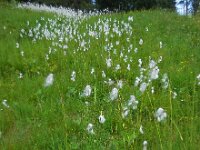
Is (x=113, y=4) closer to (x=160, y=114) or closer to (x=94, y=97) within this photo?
(x=94, y=97)

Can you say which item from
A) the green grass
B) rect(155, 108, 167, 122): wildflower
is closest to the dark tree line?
the green grass

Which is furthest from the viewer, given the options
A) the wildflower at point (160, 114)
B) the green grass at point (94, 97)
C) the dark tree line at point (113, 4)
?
the dark tree line at point (113, 4)

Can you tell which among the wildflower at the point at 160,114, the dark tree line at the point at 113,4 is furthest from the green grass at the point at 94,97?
the dark tree line at the point at 113,4

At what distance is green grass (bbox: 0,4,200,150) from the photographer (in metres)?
4.32

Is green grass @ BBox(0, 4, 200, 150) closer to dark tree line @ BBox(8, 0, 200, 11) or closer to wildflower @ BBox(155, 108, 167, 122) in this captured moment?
wildflower @ BBox(155, 108, 167, 122)

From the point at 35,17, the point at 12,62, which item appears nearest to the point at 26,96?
the point at 12,62

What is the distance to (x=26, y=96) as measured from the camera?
5.98 m

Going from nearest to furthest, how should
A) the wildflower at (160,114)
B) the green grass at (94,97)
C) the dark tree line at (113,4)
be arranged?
the wildflower at (160,114) → the green grass at (94,97) → the dark tree line at (113,4)

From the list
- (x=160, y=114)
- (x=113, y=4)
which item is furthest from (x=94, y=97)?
(x=113, y=4)

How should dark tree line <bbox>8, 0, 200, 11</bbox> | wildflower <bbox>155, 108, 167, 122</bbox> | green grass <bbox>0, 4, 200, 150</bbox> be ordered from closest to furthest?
wildflower <bbox>155, 108, 167, 122</bbox> < green grass <bbox>0, 4, 200, 150</bbox> < dark tree line <bbox>8, 0, 200, 11</bbox>

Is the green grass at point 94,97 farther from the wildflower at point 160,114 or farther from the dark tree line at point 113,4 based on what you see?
the dark tree line at point 113,4

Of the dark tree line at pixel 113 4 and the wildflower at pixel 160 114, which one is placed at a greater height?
the dark tree line at pixel 113 4

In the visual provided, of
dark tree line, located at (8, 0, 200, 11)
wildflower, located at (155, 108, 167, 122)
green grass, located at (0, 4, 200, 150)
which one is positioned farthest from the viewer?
dark tree line, located at (8, 0, 200, 11)

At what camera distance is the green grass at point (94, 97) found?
4.32 metres
